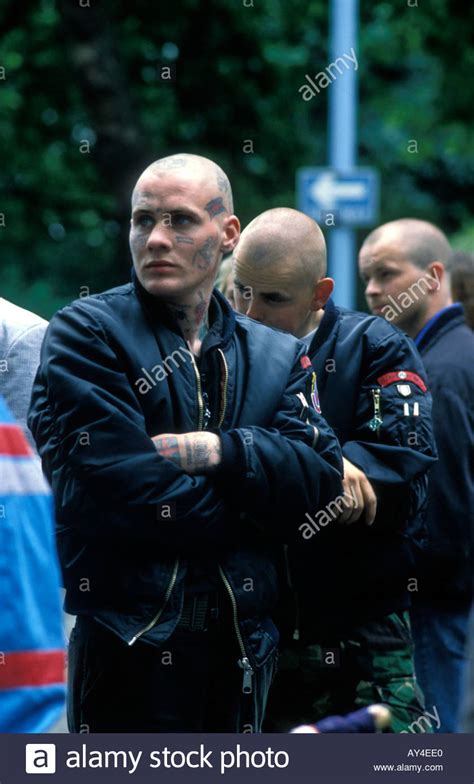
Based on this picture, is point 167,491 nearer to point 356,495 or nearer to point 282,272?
point 356,495

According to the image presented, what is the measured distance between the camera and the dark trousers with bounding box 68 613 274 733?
3213 mm

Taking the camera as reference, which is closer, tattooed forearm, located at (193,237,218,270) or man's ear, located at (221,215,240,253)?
tattooed forearm, located at (193,237,218,270)

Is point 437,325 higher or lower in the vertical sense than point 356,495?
higher

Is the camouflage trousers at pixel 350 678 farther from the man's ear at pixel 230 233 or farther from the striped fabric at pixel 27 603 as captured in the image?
the striped fabric at pixel 27 603

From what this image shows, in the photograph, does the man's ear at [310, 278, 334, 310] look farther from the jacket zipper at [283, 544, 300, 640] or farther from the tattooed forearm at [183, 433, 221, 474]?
the tattooed forearm at [183, 433, 221, 474]

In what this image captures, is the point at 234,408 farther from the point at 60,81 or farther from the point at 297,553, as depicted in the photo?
the point at 60,81

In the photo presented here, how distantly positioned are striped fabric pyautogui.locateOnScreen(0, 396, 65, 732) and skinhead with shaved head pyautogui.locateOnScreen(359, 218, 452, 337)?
314 centimetres

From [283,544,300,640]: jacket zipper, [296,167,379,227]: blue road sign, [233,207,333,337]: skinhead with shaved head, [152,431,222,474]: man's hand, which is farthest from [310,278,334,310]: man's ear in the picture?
[296,167,379,227]: blue road sign

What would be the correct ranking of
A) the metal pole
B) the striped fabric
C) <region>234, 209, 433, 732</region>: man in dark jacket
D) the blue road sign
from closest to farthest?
the striped fabric < <region>234, 209, 433, 732</region>: man in dark jacket < the blue road sign < the metal pole

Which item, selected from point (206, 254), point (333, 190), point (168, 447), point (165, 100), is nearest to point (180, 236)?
point (206, 254)

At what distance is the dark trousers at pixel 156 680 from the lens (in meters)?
3.21

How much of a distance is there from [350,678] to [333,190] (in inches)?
262

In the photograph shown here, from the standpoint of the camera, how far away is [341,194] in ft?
34.0

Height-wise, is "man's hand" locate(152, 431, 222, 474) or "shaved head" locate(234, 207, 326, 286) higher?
"shaved head" locate(234, 207, 326, 286)
